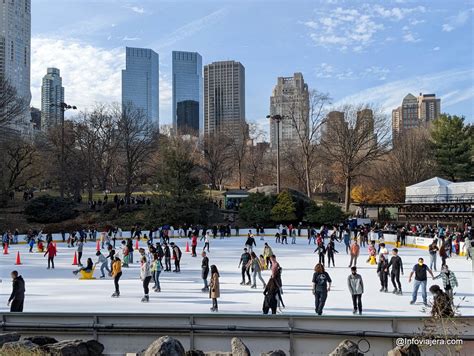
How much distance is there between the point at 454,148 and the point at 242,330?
47.9m

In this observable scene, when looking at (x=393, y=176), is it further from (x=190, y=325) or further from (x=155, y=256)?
(x=190, y=325)

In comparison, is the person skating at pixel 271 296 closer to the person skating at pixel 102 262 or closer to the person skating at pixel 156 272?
the person skating at pixel 156 272

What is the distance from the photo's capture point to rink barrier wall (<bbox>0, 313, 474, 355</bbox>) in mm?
7562

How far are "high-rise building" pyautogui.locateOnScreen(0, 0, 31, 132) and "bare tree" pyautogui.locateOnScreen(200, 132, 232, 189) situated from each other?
164 feet

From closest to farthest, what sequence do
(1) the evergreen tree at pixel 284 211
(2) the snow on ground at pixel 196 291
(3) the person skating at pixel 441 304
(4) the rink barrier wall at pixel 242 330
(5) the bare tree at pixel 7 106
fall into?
(3) the person skating at pixel 441 304 → (4) the rink barrier wall at pixel 242 330 → (2) the snow on ground at pixel 196 291 → (1) the evergreen tree at pixel 284 211 → (5) the bare tree at pixel 7 106

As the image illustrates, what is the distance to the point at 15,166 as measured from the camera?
46000 millimetres

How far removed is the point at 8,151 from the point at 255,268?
3849 centimetres

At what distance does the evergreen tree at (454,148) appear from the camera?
48375 mm

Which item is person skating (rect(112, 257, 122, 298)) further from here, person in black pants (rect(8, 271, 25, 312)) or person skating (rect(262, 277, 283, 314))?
person skating (rect(262, 277, 283, 314))

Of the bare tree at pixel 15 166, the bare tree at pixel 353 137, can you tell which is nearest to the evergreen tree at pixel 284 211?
the bare tree at pixel 353 137

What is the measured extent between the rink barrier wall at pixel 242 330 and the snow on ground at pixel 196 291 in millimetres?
2501

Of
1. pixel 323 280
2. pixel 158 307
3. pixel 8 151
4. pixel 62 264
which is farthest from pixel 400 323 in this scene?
pixel 8 151

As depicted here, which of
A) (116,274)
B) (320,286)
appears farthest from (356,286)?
(116,274)

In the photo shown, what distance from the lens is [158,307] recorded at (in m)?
10.9
